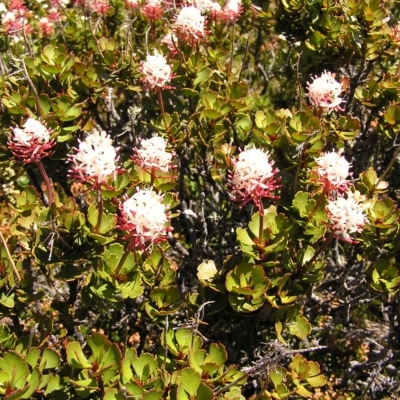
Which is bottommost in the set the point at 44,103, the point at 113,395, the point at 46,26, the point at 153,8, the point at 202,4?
the point at 113,395

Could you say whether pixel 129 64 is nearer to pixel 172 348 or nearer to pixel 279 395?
pixel 172 348

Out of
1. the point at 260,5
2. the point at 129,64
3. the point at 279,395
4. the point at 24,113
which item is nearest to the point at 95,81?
the point at 129,64

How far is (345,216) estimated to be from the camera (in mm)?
1562

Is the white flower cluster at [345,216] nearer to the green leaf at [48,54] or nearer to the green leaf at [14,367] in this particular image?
the green leaf at [14,367]

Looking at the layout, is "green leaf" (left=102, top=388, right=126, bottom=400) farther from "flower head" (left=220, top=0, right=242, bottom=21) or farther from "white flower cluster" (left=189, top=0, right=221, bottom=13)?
"flower head" (left=220, top=0, right=242, bottom=21)

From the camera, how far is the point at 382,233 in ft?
5.81

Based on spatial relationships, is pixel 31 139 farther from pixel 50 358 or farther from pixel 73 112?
pixel 50 358

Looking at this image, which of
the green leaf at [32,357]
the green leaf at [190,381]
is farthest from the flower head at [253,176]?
the green leaf at [32,357]

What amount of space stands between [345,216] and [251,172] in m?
0.31

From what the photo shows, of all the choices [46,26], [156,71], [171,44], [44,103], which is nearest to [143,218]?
[156,71]

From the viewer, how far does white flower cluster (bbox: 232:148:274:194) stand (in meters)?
1.54

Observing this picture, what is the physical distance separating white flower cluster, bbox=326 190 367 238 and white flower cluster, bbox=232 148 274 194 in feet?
0.74

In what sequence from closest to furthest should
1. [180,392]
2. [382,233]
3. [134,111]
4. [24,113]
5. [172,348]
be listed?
[180,392]
[172,348]
[382,233]
[24,113]
[134,111]

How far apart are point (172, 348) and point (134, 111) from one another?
2.99 feet
